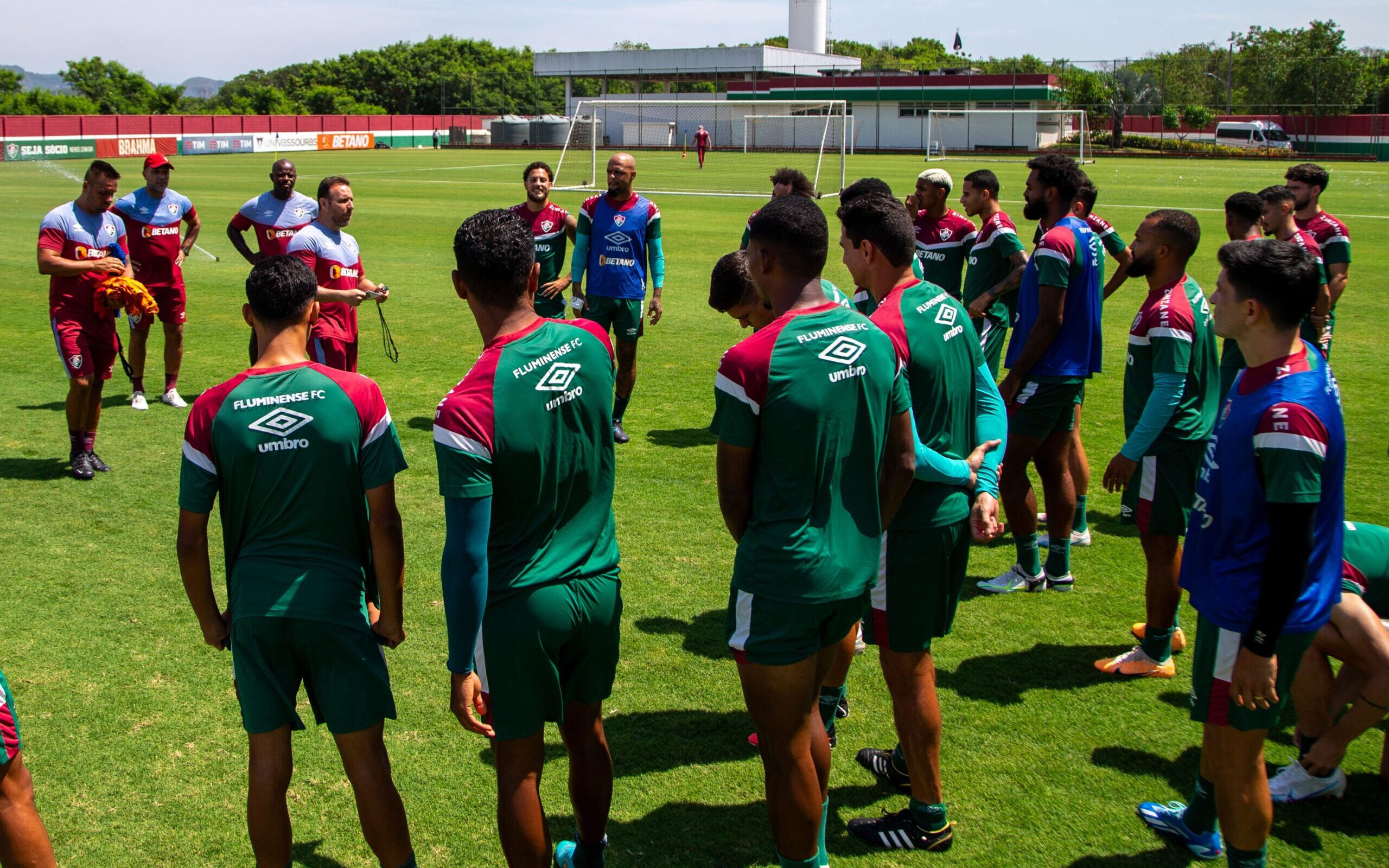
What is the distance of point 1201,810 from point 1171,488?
5.54 feet

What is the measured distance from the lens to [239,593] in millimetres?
3188

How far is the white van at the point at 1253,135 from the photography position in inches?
2221

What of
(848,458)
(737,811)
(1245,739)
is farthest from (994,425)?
(737,811)

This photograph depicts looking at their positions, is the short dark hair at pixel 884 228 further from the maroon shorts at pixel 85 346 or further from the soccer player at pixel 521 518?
the maroon shorts at pixel 85 346

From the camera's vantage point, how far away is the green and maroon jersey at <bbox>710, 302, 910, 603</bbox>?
302 centimetres

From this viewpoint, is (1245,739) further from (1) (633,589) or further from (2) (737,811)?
(1) (633,589)

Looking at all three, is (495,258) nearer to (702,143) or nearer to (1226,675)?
(1226,675)

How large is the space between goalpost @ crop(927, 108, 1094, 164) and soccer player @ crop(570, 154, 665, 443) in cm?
5196

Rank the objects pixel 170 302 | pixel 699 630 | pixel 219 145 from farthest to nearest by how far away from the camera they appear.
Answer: pixel 219 145 < pixel 170 302 < pixel 699 630

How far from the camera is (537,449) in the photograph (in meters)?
3.01

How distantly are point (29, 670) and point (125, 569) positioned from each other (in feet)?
4.18

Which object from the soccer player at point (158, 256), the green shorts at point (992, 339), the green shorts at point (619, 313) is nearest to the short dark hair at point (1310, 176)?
the green shorts at point (992, 339)

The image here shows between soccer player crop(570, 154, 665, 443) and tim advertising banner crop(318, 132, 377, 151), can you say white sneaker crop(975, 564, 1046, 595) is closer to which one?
soccer player crop(570, 154, 665, 443)

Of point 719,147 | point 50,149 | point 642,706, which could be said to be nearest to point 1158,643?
point 642,706
